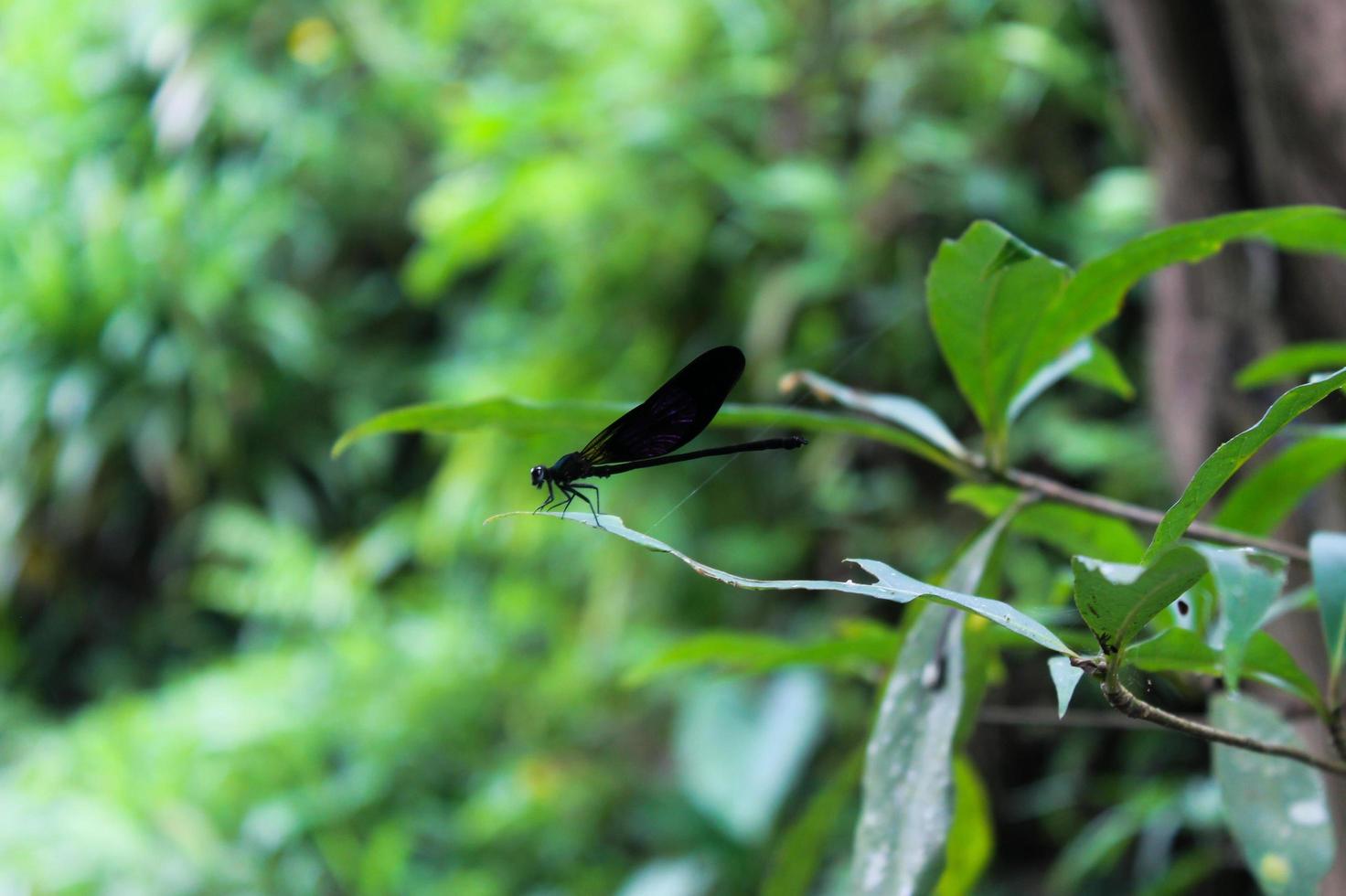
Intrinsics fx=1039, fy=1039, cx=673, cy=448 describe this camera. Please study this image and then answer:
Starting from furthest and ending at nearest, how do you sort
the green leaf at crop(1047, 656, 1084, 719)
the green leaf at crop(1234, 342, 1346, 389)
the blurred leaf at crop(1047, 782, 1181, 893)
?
the blurred leaf at crop(1047, 782, 1181, 893) → the green leaf at crop(1234, 342, 1346, 389) → the green leaf at crop(1047, 656, 1084, 719)

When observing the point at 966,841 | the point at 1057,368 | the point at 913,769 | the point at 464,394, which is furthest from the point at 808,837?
the point at 464,394

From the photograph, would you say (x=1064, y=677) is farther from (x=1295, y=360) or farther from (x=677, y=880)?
(x=677, y=880)

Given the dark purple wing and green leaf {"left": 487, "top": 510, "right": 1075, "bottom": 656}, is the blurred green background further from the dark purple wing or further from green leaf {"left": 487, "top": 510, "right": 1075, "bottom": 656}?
green leaf {"left": 487, "top": 510, "right": 1075, "bottom": 656}

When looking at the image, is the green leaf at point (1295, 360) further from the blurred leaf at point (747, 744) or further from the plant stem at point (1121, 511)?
the blurred leaf at point (747, 744)

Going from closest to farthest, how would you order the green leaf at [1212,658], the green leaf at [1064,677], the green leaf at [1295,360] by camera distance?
the green leaf at [1064,677], the green leaf at [1212,658], the green leaf at [1295,360]

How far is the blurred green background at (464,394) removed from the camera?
1.62 meters

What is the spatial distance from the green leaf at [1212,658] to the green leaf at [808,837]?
0.71 feet

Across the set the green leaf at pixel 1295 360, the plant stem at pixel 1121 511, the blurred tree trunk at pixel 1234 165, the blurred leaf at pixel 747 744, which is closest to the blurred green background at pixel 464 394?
the blurred leaf at pixel 747 744

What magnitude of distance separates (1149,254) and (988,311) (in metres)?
0.07

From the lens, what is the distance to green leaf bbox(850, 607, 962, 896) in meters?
0.41

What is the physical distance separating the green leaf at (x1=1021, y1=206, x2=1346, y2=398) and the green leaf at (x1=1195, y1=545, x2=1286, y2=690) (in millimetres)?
192

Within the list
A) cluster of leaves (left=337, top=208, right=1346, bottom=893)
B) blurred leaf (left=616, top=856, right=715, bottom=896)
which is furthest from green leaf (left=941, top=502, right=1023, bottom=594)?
blurred leaf (left=616, top=856, right=715, bottom=896)

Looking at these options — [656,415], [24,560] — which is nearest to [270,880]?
[24,560]

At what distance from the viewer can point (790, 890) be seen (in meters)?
0.61
